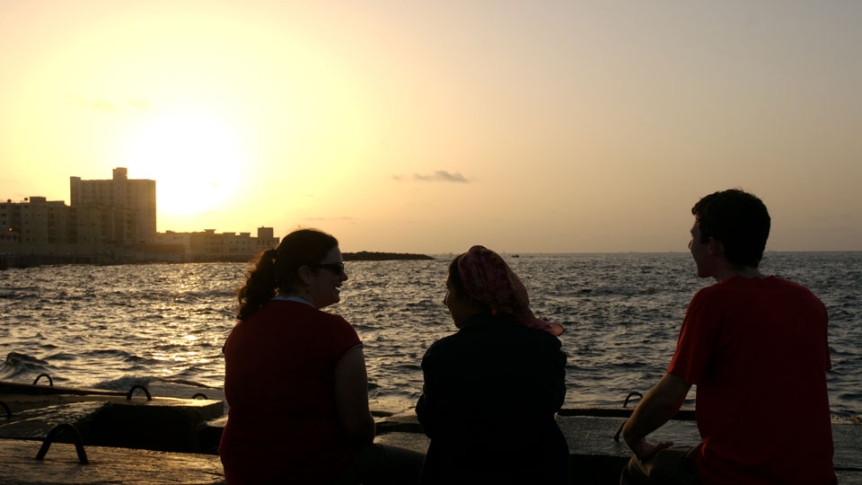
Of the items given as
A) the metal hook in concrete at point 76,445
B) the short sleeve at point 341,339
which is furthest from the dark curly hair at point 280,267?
the metal hook in concrete at point 76,445

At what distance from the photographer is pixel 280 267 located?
3.51 meters

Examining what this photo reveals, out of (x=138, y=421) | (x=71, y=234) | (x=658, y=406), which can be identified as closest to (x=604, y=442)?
(x=658, y=406)

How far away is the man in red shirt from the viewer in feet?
8.96

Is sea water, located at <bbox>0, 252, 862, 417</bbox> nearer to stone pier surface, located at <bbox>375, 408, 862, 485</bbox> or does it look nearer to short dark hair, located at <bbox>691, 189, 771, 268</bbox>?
short dark hair, located at <bbox>691, 189, 771, 268</bbox>

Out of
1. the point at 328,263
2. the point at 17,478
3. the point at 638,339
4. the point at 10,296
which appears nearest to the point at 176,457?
the point at 17,478

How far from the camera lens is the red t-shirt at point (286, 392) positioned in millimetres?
3230

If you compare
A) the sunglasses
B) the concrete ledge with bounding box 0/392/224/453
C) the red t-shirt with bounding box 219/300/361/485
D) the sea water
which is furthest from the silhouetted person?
the concrete ledge with bounding box 0/392/224/453

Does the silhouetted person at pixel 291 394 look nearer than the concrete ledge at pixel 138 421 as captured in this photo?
Yes

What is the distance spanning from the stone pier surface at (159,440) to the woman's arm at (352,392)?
45.2 inches

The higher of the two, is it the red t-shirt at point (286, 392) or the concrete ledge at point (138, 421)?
the red t-shirt at point (286, 392)

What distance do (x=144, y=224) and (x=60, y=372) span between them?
195259mm

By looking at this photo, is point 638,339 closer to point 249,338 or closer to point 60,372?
point 60,372

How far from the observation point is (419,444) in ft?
16.0

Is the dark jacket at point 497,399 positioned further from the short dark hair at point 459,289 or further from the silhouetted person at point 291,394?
the silhouetted person at point 291,394
